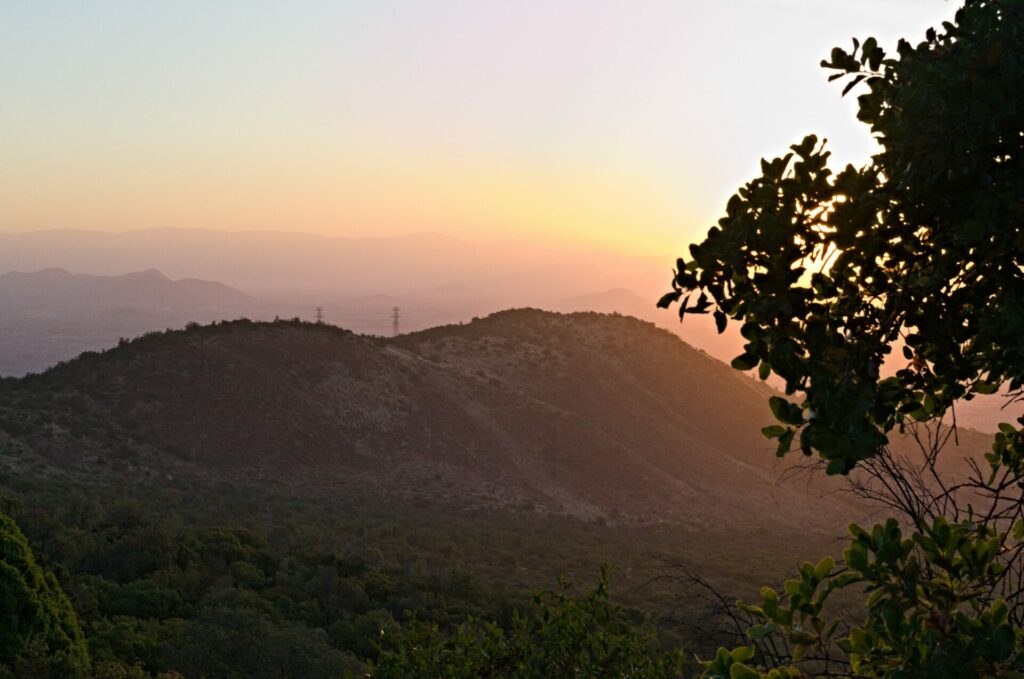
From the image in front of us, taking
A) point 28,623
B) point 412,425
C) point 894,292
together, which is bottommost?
point 412,425

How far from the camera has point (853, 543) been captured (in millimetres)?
3371

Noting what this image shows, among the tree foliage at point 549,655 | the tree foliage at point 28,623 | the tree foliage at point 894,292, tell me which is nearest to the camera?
the tree foliage at point 894,292

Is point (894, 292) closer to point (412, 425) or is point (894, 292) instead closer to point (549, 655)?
point (549, 655)

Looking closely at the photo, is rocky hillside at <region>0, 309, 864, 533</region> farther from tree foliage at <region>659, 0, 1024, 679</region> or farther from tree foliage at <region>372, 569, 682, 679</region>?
tree foliage at <region>659, 0, 1024, 679</region>

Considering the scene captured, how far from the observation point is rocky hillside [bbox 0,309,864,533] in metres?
44.1

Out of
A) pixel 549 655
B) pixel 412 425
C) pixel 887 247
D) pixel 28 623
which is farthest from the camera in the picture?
pixel 412 425

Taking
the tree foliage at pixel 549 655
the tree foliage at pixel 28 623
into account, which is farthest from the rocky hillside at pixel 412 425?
the tree foliage at pixel 549 655

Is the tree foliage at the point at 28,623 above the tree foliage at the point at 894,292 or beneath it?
beneath

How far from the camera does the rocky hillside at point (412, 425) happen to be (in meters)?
44.1

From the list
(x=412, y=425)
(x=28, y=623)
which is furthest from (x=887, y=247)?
(x=412, y=425)

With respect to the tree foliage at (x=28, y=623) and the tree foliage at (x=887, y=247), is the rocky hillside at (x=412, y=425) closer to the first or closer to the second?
the tree foliage at (x=28, y=623)

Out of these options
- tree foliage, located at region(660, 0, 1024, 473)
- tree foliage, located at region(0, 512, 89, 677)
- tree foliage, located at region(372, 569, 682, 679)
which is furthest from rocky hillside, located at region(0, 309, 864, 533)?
tree foliage, located at region(660, 0, 1024, 473)

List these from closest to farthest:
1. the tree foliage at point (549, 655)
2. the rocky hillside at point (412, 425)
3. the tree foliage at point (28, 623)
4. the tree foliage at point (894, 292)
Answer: the tree foliage at point (894, 292)
the tree foliage at point (549, 655)
the tree foliage at point (28, 623)
the rocky hillside at point (412, 425)

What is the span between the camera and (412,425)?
171ft
